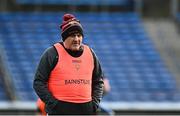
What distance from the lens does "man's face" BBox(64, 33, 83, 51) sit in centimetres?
598

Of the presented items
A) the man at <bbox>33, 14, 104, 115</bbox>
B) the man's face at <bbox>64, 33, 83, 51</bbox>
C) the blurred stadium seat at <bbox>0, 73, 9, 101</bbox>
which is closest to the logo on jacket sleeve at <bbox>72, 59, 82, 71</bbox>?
the man at <bbox>33, 14, 104, 115</bbox>

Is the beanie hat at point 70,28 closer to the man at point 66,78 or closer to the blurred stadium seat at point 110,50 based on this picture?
the man at point 66,78

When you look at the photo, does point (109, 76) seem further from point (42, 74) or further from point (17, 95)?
point (42, 74)

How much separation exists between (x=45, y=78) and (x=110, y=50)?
36.3 ft

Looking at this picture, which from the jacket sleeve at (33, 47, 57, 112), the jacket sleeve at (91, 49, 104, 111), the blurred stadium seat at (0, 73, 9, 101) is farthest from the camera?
the blurred stadium seat at (0, 73, 9, 101)

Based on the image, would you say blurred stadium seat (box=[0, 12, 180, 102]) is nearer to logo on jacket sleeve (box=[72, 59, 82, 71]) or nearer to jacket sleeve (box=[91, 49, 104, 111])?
jacket sleeve (box=[91, 49, 104, 111])

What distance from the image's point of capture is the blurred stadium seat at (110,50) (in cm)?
1569

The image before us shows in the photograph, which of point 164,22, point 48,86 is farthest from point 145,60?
point 48,86

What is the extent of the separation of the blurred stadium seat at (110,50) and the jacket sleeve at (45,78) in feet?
30.0

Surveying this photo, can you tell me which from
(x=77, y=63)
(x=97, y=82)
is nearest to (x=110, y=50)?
(x=97, y=82)

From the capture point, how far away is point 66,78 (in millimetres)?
5996

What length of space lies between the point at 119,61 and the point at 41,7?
136 inches

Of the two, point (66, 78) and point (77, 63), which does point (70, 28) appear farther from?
point (66, 78)

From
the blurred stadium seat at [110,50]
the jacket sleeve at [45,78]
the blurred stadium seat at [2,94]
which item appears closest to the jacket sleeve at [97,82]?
the jacket sleeve at [45,78]
